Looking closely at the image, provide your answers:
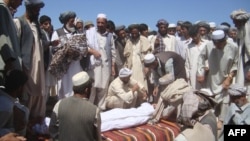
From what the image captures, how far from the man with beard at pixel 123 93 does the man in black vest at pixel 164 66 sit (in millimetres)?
389

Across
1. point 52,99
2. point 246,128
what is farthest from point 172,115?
point 52,99

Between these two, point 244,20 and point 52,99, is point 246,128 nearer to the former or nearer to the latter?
point 244,20

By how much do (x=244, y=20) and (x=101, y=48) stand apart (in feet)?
9.00

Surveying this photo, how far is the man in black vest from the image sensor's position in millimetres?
6286

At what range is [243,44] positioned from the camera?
6.02m

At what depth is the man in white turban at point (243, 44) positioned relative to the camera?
5898 mm

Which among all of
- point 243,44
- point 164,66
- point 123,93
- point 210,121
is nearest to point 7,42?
point 210,121

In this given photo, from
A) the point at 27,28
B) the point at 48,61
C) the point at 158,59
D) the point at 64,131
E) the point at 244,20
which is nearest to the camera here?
the point at 64,131

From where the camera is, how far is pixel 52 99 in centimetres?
727

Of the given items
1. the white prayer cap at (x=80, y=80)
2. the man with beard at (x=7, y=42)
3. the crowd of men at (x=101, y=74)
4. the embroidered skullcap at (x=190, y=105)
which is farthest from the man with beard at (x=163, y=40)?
the man with beard at (x=7, y=42)

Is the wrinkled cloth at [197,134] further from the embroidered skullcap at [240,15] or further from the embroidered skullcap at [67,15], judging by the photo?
the embroidered skullcap at [67,15]

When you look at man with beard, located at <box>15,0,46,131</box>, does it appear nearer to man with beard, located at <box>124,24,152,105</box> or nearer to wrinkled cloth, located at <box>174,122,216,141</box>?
wrinkled cloth, located at <box>174,122,216,141</box>

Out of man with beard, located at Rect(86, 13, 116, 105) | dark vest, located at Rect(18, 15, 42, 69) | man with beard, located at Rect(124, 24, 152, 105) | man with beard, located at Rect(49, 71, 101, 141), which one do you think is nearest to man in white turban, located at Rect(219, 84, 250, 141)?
man with beard, located at Rect(49, 71, 101, 141)

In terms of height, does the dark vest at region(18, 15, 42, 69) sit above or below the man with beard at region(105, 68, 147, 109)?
above
